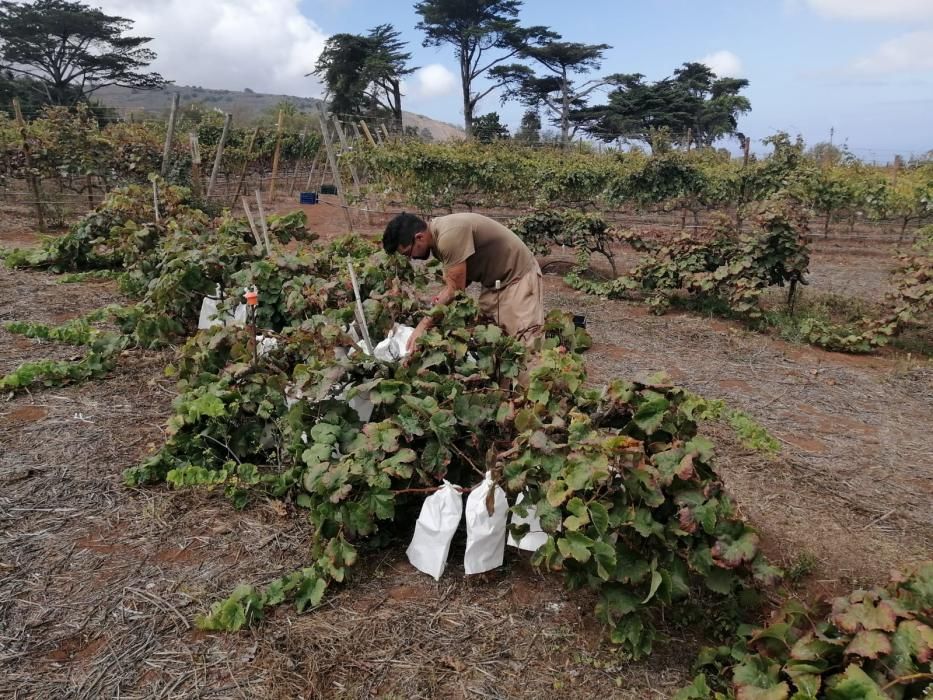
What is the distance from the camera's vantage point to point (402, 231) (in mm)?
3334

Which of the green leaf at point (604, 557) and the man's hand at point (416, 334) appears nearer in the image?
the green leaf at point (604, 557)

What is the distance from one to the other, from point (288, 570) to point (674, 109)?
1356 inches

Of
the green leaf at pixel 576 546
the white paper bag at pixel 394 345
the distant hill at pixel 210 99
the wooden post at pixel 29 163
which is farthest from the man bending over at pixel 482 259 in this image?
the distant hill at pixel 210 99

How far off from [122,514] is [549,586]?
189cm

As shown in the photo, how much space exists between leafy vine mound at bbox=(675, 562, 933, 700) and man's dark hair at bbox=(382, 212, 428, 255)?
2.31 metres

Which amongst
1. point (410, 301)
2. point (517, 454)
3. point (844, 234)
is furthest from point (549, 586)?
point (844, 234)

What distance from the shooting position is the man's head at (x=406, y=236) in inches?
131

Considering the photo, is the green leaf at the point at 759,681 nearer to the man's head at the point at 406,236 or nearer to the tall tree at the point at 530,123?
the man's head at the point at 406,236

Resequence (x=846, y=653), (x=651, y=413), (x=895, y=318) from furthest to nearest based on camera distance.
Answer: (x=895, y=318) < (x=651, y=413) < (x=846, y=653)

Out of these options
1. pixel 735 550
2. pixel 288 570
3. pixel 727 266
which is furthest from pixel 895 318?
pixel 288 570

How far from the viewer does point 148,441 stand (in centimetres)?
347

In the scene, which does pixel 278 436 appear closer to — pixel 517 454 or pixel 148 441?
pixel 148 441

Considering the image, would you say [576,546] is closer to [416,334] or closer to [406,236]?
[416,334]

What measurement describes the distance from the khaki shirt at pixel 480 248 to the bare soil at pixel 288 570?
1557mm
